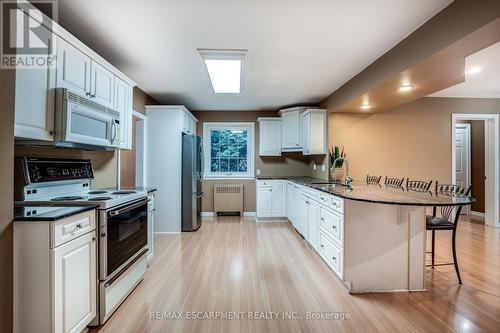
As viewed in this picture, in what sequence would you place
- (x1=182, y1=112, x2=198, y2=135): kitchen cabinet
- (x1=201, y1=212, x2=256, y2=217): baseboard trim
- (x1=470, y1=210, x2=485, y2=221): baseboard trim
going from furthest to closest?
(x1=201, y1=212, x2=256, y2=217): baseboard trim
(x1=470, y1=210, x2=485, y2=221): baseboard trim
(x1=182, y1=112, x2=198, y2=135): kitchen cabinet

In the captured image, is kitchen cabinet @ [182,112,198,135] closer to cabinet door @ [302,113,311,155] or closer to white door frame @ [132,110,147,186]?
white door frame @ [132,110,147,186]

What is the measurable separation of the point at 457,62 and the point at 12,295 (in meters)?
3.68

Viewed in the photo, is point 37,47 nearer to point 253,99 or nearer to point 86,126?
point 86,126

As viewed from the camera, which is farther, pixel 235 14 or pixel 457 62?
pixel 457 62

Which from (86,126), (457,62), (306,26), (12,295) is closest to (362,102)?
(457,62)

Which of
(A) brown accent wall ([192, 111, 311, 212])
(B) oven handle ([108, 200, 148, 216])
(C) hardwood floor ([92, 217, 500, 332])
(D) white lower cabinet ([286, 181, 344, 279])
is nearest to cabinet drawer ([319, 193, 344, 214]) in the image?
(D) white lower cabinet ([286, 181, 344, 279])

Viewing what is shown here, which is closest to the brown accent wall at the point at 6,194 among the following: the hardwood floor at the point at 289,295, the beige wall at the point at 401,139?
the hardwood floor at the point at 289,295

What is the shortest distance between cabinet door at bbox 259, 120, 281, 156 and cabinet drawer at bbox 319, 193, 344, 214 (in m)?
2.67

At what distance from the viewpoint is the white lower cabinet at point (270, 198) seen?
16.9 feet

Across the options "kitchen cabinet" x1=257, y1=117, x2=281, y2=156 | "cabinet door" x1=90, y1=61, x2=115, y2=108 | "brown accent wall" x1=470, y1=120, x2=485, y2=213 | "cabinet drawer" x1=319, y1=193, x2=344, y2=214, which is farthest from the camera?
"kitchen cabinet" x1=257, y1=117, x2=281, y2=156

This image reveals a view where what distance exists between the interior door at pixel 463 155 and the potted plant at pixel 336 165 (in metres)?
3.37

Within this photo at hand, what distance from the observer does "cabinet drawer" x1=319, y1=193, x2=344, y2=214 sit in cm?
242

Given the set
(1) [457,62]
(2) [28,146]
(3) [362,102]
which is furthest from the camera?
(3) [362,102]

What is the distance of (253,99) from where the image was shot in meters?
4.71
